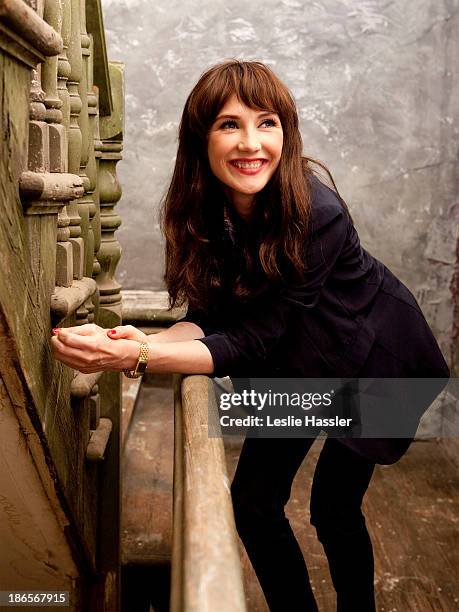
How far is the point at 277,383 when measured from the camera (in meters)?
2.04

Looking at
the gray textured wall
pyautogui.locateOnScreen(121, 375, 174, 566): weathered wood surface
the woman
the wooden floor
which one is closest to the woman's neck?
the woman

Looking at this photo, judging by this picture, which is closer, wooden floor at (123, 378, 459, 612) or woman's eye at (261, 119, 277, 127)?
woman's eye at (261, 119, 277, 127)

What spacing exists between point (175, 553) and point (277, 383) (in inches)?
36.1

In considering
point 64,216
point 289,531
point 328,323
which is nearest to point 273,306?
point 328,323

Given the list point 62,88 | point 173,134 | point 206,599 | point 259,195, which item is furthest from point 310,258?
point 173,134

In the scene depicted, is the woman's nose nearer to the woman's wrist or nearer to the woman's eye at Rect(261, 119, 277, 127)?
the woman's eye at Rect(261, 119, 277, 127)

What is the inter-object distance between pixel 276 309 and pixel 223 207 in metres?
0.33

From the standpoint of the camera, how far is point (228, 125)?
6.11 ft

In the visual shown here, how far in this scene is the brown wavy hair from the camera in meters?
1.82

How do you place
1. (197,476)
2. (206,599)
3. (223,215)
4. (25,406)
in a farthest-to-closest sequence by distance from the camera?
(223,215)
(25,406)
(197,476)
(206,599)

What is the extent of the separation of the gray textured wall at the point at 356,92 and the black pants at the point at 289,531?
2.68 metres

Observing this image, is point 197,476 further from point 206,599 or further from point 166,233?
point 166,233

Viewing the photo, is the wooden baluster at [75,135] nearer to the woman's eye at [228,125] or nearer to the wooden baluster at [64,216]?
the wooden baluster at [64,216]

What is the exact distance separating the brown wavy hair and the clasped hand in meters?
0.30
